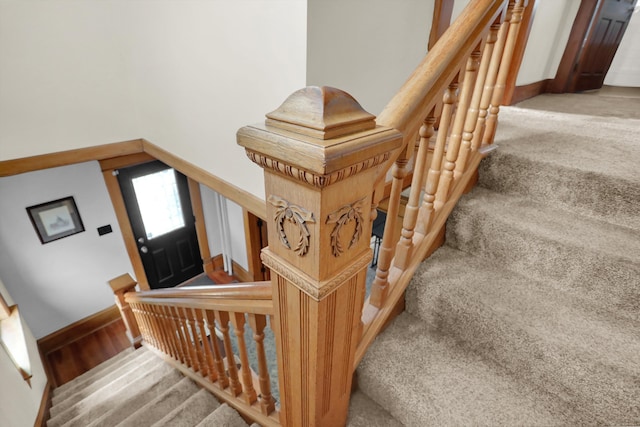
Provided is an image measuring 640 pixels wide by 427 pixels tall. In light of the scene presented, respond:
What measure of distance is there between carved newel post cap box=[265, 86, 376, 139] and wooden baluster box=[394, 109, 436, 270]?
44cm

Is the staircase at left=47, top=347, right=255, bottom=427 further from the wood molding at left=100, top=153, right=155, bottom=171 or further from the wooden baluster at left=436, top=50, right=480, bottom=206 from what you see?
the wood molding at left=100, top=153, right=155, bottom=171

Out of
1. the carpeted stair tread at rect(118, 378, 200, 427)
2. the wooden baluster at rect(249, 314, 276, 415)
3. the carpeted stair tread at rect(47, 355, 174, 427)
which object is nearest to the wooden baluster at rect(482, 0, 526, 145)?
the wooden baluster at rect(249, 314, 276, 415)

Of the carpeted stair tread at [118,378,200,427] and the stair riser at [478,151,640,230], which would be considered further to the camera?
the carpeted stair tread at [118,378,200,427]

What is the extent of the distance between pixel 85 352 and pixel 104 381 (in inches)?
60.2

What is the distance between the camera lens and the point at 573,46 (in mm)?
2740

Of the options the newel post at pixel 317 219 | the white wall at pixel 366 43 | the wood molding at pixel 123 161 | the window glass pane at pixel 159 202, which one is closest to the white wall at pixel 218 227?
the window glass pane at pixel 159 202

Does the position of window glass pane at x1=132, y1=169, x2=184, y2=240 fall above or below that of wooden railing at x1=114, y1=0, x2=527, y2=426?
below

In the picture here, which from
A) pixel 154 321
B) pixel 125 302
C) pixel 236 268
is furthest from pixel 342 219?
pixel 236 268

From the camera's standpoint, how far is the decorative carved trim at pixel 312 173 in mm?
448

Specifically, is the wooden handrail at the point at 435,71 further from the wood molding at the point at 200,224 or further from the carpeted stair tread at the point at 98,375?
the wood molding at the point at 200,224

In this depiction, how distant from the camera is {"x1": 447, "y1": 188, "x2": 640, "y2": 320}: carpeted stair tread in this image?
3.17 ft

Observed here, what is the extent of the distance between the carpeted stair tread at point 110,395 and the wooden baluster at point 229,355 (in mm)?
1191

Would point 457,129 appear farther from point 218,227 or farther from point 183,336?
point 218,227

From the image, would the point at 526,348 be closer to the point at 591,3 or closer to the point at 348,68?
the point at 348,68
